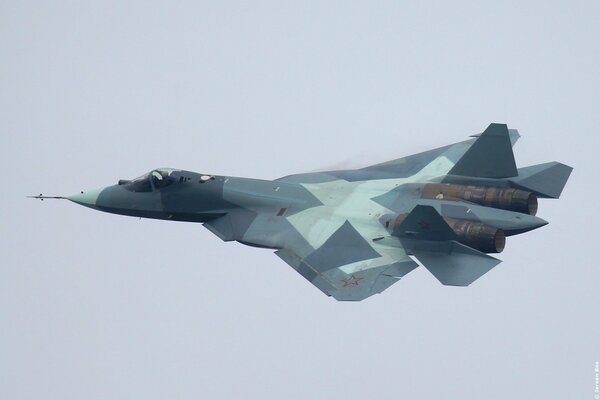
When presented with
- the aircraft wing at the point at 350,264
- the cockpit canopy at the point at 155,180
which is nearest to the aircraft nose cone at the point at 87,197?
the cockpit canopy at the point at 155,180

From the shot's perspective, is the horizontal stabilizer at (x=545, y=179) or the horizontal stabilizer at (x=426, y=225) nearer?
the horizontal stabilizer at (x=426, y=225)

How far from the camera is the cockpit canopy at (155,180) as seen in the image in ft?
168

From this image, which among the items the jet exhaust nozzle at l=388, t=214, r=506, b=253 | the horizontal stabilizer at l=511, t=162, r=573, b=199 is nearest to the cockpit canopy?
the jet exhaust nozzle at l=388, t=214, r=506, b=253

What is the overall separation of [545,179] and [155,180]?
1060 cm

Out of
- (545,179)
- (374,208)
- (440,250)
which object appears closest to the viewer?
(440,250)

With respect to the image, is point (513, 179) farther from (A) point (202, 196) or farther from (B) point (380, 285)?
(A) point (202, 196)

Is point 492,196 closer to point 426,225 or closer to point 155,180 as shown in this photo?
point 426,225

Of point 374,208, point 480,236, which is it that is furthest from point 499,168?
point 374,208

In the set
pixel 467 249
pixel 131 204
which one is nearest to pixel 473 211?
pixel 467 249

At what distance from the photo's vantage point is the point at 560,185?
48.8 m

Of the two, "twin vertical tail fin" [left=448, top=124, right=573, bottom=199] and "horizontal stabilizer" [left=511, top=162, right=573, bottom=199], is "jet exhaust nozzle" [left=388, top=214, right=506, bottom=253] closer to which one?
"twin vertical tail fin" [left=448, top=124, right=573, bottom=199]

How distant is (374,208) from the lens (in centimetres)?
4847

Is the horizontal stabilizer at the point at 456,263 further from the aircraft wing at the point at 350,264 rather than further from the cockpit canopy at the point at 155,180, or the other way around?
the cockpit canopy at the point at 155,180

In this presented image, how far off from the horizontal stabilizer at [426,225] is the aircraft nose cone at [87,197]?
33.6ft
